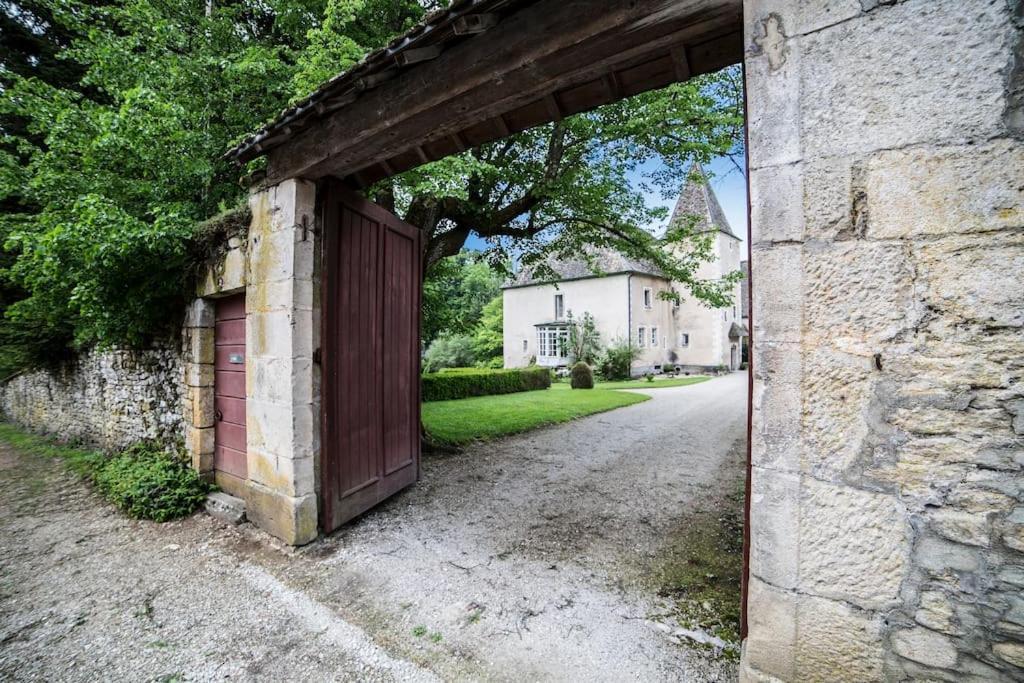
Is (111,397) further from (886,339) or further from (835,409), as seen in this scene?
(886,339)

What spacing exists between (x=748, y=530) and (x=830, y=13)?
2.28m

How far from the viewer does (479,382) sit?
1352cm

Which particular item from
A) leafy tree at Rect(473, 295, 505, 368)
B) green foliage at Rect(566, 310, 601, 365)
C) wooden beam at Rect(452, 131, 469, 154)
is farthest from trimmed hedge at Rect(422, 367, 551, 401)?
leafy tree at Rect(473, 295, 505, 368)

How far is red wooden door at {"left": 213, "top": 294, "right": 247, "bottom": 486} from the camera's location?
4227 mm

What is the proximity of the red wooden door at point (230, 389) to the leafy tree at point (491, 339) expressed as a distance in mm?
23299

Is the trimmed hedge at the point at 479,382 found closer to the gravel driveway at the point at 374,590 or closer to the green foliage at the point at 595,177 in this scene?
the green foliage at the point at 595,177

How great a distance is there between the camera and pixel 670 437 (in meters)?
7.53

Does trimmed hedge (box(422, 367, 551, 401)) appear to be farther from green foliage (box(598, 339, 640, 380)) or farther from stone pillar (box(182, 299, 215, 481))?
stone pillar (box(182, 299, 215, 481))

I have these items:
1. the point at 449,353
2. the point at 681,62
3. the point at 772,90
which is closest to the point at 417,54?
the point at 681,62

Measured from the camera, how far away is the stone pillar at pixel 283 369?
3500mm

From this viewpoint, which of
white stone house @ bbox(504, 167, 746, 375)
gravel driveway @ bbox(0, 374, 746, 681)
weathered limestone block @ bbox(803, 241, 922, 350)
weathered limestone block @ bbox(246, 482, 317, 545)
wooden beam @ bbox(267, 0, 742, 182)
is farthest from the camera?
white stone house @ bbox(504, 167, 746, 375)

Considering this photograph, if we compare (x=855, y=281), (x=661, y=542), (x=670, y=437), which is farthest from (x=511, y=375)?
(x=855, y=281)

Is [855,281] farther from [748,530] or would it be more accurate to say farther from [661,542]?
[661,542]

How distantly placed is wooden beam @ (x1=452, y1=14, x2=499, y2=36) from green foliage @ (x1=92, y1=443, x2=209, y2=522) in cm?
487
